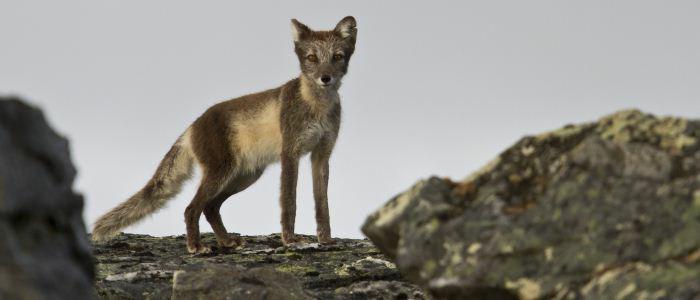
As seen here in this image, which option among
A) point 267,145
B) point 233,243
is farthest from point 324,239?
point 267,145

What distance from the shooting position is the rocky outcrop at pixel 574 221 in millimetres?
4648

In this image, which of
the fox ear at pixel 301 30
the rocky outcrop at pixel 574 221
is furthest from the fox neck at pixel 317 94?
the rocky outcrop at pixel 574 221

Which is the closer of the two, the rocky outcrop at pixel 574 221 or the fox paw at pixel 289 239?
the rocky outcrop at pixel 574 221

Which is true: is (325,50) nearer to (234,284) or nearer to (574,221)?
(234,284)

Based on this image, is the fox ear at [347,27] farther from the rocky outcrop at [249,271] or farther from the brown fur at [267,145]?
the rocky outcrop at [249,271]

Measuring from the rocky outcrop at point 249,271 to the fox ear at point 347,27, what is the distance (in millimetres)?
3034

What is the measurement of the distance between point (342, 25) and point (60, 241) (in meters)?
9.85

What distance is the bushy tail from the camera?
1303 centimetres

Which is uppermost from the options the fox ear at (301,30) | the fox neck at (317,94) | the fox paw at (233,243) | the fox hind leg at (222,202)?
the fox ear at (301,30)

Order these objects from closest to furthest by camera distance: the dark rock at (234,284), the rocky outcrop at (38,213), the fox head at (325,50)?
the rocky outcrop at (38,213), the dark rock at (234,284), the fox head at (325,50)

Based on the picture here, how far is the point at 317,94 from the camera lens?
13.5m

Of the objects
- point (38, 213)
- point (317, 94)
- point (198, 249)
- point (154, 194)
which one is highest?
point (317, 94)

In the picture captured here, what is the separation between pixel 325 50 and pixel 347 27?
635 millimetres

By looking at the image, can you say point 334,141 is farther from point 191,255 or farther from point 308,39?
point 191,255
